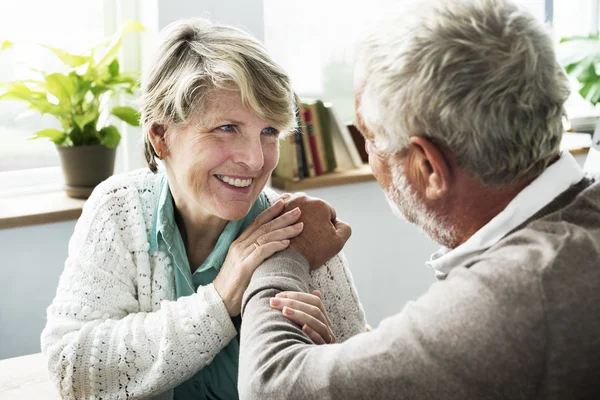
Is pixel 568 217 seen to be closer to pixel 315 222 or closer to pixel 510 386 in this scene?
pixel 510 386

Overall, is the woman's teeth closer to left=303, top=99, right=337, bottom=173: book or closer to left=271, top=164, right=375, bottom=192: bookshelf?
left=271, top=164, right=375, bottom=192: bookshelf

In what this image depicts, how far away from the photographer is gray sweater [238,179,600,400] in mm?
1040

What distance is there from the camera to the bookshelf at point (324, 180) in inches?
124

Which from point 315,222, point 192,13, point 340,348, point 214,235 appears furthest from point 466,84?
point 192,13

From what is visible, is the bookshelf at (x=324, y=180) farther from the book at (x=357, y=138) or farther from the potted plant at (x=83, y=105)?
the potted plant at (x=83, y=105)

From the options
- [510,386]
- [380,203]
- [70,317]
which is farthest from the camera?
[380,203]

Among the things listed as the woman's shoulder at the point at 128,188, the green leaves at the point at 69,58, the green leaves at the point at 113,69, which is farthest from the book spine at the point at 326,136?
the woman's shoulder at the point at 128,188

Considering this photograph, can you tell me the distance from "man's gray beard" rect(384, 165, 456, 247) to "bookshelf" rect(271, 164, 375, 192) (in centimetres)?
181

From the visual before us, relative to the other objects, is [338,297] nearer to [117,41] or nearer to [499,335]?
[499,335]

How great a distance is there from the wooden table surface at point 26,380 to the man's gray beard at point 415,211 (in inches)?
32.8

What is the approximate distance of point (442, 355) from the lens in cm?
106

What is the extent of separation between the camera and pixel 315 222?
1.70 m

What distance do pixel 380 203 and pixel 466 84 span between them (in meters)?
2.33

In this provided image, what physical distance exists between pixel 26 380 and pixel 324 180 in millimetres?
1727
